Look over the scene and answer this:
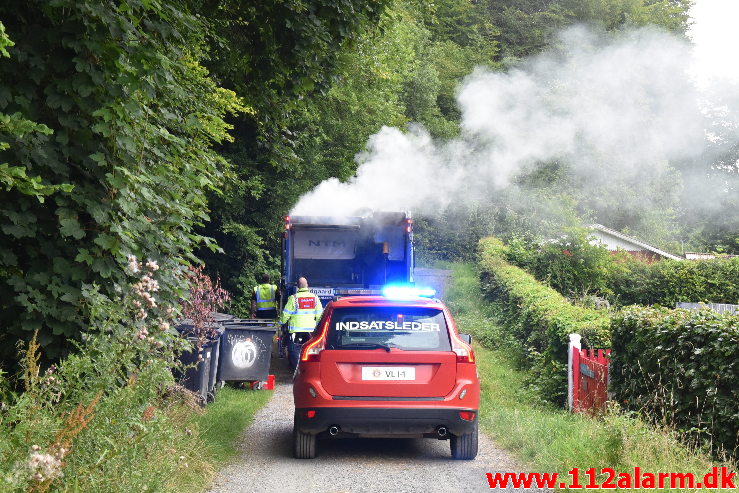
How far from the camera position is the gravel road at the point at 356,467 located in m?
8.01

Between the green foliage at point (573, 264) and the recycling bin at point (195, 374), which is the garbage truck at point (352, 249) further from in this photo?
the green foliage at point (573, 264)

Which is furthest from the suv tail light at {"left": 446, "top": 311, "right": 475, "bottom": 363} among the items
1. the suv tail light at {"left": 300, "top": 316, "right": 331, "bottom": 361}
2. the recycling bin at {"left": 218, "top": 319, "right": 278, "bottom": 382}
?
the recycling bin at {"left": 218, "top": 319, "right": 278, "bottom": 382}

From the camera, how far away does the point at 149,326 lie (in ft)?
26.3

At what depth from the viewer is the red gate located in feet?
38.3

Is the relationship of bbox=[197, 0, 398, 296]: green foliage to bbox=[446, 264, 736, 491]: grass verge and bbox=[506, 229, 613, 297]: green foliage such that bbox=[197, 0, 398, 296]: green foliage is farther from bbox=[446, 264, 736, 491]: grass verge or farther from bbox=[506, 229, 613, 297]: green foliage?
bbox=[506, 229, 613, 297]: green foliage

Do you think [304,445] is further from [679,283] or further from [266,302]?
[679,283]

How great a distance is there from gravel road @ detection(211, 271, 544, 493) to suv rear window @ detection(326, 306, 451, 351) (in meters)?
1.19

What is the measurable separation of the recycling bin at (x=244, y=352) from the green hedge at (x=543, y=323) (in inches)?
173

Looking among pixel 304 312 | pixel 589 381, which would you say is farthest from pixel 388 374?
pixel 304 312

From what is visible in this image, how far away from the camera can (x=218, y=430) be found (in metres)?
10.4

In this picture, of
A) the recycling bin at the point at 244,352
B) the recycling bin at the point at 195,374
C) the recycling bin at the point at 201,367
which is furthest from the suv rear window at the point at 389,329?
the recycling bin at the point at 244,352

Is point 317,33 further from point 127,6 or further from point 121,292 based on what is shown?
point 121,292

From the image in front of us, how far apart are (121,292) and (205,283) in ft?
21.7

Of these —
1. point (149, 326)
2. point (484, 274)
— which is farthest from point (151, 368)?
point (484, 274)
